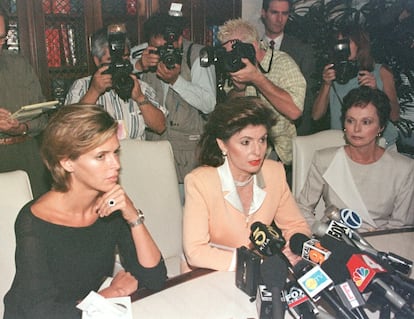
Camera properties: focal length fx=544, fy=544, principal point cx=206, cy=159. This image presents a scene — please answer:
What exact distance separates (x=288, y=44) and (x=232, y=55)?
2.51ft

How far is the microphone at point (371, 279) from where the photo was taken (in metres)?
1.28

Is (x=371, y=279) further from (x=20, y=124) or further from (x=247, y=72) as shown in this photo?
(x=20, y=124)

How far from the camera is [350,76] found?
3072mm

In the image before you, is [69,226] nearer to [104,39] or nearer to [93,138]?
[93,138]

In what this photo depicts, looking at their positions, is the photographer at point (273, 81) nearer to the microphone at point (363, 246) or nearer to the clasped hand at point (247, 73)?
the clasped hand at point (247, 73)

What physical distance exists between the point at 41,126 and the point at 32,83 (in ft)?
0.76

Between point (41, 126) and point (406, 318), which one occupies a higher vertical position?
point (41, 126)

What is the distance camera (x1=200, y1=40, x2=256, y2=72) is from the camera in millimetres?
2697

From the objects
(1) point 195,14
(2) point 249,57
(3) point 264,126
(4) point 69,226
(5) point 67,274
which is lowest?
(5) point 67,274

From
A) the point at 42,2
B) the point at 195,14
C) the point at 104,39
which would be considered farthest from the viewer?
the point at 195,14

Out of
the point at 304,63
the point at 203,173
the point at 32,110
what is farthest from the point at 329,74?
the point at 32,110

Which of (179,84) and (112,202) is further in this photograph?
(179,84)

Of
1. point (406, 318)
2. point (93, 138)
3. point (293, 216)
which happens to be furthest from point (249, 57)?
point (406, 318)

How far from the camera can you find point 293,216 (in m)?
2.09
